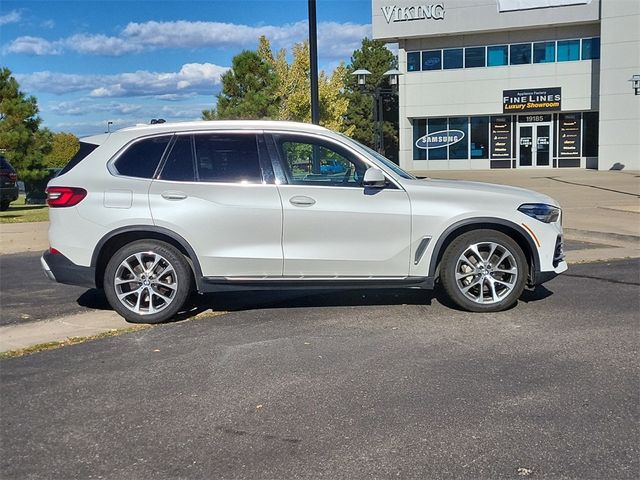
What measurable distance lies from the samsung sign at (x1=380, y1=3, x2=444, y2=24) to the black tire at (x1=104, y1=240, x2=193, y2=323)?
114 feet

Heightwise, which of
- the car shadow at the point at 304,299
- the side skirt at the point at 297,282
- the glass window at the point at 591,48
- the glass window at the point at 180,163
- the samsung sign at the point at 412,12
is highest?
the samsung sign at the point at 412,12

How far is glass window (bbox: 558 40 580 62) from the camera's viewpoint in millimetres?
36566

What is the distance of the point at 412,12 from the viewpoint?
38.1m

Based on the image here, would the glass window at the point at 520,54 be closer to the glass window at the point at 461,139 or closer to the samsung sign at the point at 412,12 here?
the glass window at the point at 461,139

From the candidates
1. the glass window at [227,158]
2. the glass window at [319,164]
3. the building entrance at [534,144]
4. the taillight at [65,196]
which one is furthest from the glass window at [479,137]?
the taillight at [65,196]

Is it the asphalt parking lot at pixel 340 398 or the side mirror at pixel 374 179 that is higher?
the side mirror at pixel 374 179

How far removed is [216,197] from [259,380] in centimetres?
205

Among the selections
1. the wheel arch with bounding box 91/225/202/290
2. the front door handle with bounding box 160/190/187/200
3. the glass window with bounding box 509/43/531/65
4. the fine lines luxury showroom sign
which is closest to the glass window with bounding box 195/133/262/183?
the front door handle with bounding box 160/190/187/200

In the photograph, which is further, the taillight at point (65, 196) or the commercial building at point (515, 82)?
the commercial building at point (515, 82)

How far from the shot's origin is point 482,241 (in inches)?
245

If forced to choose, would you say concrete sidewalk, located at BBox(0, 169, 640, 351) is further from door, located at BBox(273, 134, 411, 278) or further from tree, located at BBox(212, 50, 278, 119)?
tree, located at BBox(212, 50, 278, 119)

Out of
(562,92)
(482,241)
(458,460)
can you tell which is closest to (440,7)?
(562,92)

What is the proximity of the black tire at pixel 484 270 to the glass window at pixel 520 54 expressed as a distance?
3426 cm

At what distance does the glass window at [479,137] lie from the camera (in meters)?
39.4
